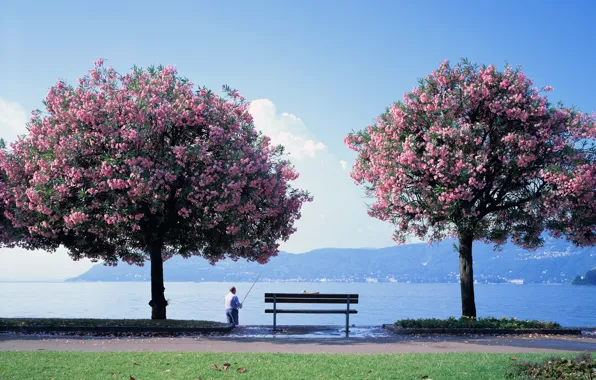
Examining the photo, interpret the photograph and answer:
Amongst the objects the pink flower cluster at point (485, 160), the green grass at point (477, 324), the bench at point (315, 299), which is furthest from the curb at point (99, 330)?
the pink flower cluster at point (485, 160)

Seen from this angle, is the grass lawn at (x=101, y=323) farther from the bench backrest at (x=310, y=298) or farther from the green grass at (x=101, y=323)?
the bench backrest at (x=310, y=298)

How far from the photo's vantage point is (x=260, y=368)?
40.5 ft

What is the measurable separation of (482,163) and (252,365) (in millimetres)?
13243

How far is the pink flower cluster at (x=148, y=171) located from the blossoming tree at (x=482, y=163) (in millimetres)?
4711

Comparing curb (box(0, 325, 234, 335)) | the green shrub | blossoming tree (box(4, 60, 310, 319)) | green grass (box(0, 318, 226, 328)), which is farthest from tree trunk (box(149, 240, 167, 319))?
the green shrub

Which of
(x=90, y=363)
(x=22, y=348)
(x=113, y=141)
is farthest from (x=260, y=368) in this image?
(x=113, y=141)

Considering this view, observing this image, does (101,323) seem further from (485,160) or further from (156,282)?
(485,160)

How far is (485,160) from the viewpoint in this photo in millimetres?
22859

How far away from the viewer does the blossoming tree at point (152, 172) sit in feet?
72.0

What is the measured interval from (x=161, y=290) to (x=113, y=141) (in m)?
6.24

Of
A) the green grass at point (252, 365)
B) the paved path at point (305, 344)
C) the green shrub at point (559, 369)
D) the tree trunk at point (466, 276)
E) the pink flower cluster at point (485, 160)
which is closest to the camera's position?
the green shrub at point (559, 369)

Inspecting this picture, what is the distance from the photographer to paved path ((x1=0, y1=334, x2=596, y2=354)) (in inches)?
623

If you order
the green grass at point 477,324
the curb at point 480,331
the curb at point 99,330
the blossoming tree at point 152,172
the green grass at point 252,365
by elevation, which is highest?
the blossoming tree at point 152,172

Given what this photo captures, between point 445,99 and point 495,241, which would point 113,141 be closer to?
point 445,99
